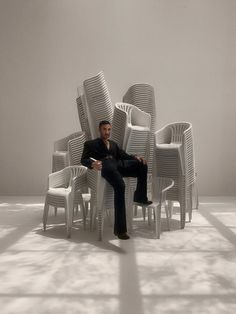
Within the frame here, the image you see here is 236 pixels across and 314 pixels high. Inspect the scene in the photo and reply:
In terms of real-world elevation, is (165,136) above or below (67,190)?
above

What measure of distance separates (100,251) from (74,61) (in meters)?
4.75

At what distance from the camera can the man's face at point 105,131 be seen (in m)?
4.73

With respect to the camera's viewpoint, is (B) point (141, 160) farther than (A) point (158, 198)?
No

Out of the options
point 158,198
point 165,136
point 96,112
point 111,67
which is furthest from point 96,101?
point 111,67

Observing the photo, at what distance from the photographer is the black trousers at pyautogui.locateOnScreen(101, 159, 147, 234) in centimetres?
446

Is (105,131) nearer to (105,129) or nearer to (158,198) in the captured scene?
(105,129)

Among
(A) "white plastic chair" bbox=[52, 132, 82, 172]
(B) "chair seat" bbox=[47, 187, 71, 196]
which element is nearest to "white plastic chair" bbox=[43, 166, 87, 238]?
(B) "chair seat" bbox=[47, 187, 71, 196]

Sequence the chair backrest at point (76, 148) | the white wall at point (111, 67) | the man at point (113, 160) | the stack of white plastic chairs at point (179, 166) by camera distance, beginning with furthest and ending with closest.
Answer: the white wall at point (111, 67) → the chair backrest at point (76, 148) → the stack of white plastic chairs at point (179, 166) → the man at point (113, 160)

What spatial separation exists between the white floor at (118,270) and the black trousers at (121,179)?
0.29 meters

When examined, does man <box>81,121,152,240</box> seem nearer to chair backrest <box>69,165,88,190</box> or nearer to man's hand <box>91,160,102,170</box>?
man's hand <box>91,160,102,170</box>

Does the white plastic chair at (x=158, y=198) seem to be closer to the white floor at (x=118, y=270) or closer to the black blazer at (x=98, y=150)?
the white floor at (x=118, y=270)

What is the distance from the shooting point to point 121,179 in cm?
450

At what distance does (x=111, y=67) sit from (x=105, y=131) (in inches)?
140

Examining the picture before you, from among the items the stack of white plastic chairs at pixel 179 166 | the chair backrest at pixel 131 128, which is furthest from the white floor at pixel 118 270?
the chair backrest at pixel 131 128
